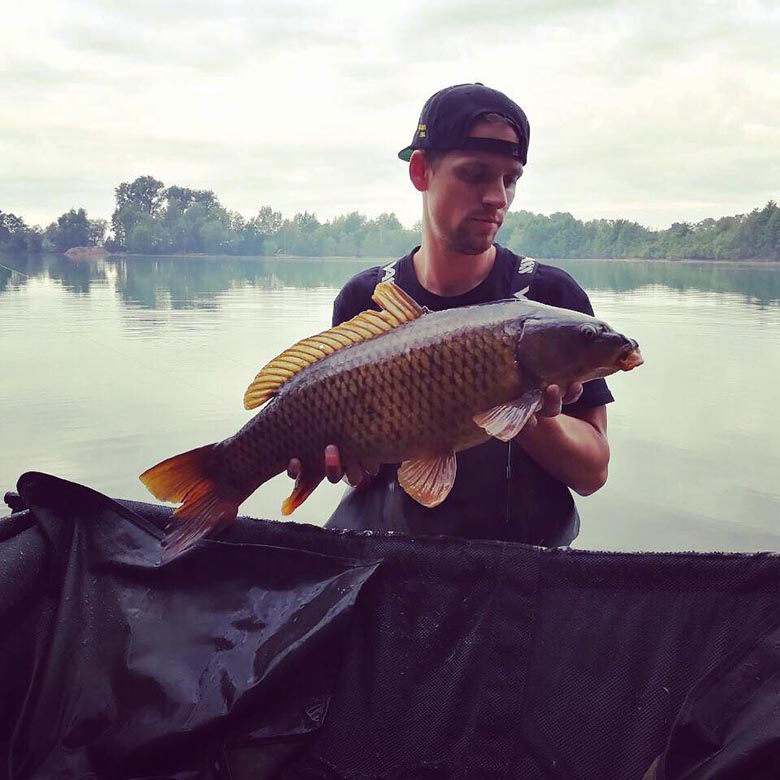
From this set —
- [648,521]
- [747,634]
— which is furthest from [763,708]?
[648,521]

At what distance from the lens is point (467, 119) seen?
1.38 metres

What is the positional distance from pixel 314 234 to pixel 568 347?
137 ft

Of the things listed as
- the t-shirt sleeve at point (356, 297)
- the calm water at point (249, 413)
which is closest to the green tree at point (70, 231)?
the calm water at point (249, 413)

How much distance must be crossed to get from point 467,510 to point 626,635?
0.46 meters

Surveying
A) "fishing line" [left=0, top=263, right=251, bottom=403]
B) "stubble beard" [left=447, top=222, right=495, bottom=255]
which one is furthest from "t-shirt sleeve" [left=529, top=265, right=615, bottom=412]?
"fishing line" [left=0, top=263, right=251, bottom=403]

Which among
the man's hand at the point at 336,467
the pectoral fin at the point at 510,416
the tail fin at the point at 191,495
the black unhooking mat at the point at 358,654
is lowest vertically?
the black unhooking mat at the point at 358,654

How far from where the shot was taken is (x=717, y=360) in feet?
16.9

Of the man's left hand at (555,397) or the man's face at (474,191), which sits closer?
the man's left hand at (555,397)

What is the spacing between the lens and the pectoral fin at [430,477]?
116 centimetres

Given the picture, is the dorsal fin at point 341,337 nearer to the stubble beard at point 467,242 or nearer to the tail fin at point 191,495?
the tail fin at point 191,495

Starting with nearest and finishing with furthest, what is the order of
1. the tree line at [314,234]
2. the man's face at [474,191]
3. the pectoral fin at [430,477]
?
1. the pectoral fin at [430,477]
2. the man's face at [474,191]
3. the tree line at [314,234]

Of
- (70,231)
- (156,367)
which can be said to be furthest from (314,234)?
(156,367)

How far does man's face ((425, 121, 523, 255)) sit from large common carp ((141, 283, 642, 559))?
1.01ft

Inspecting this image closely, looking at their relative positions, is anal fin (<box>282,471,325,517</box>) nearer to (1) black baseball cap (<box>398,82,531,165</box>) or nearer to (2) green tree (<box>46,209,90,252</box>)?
(1) black baseball cap (<box>398,82,531,165</box>)
